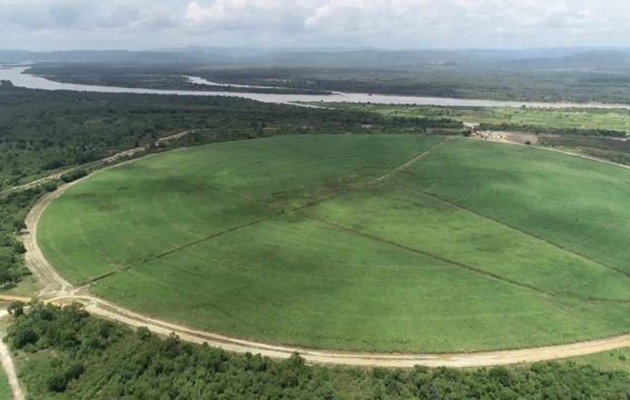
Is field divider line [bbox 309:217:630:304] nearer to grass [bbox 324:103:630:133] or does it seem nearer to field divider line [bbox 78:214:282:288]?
field divider line [bbox 78:214:282:288]

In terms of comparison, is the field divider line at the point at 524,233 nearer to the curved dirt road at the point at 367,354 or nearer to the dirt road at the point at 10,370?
the curved dirt road at the point at 367,354

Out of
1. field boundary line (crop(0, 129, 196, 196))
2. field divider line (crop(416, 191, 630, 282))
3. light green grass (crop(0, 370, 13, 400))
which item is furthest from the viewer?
field boundary line (crop(0, 129, 196, 196))

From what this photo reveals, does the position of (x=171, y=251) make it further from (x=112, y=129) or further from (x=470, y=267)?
(x=112, y=129)

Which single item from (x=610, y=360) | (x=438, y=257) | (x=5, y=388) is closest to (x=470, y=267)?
(x=438, y=257)

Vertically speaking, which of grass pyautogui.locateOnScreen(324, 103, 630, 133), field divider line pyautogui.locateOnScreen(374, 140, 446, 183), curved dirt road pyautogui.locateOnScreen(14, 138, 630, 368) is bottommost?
curved dirt road pyautogui.locateOnScreen(14, 138, 630, 368)

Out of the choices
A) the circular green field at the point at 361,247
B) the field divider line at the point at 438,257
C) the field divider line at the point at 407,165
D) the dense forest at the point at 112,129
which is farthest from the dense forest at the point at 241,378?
the field divider line at the point at 407,165

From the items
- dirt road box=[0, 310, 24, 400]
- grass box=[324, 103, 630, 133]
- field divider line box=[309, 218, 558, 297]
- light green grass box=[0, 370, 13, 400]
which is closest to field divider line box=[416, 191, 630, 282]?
field divider line box=[309, 218, 558, 297]

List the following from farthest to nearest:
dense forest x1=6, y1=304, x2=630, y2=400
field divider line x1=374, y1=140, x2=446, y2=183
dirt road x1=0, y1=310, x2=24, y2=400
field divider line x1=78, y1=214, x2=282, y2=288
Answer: field divider line x1=374, y1=140, x2=446, y2=183 → field divider line x1=78, y1=214, x2=282, y2=288 → dirt road x1=0, y1=310, x2=24, y2=400 → dense forest x1=6, y1=304, x2=630, y2=400

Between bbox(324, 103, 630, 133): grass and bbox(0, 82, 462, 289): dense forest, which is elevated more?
bbox(324, 103, 630, 133): grass
